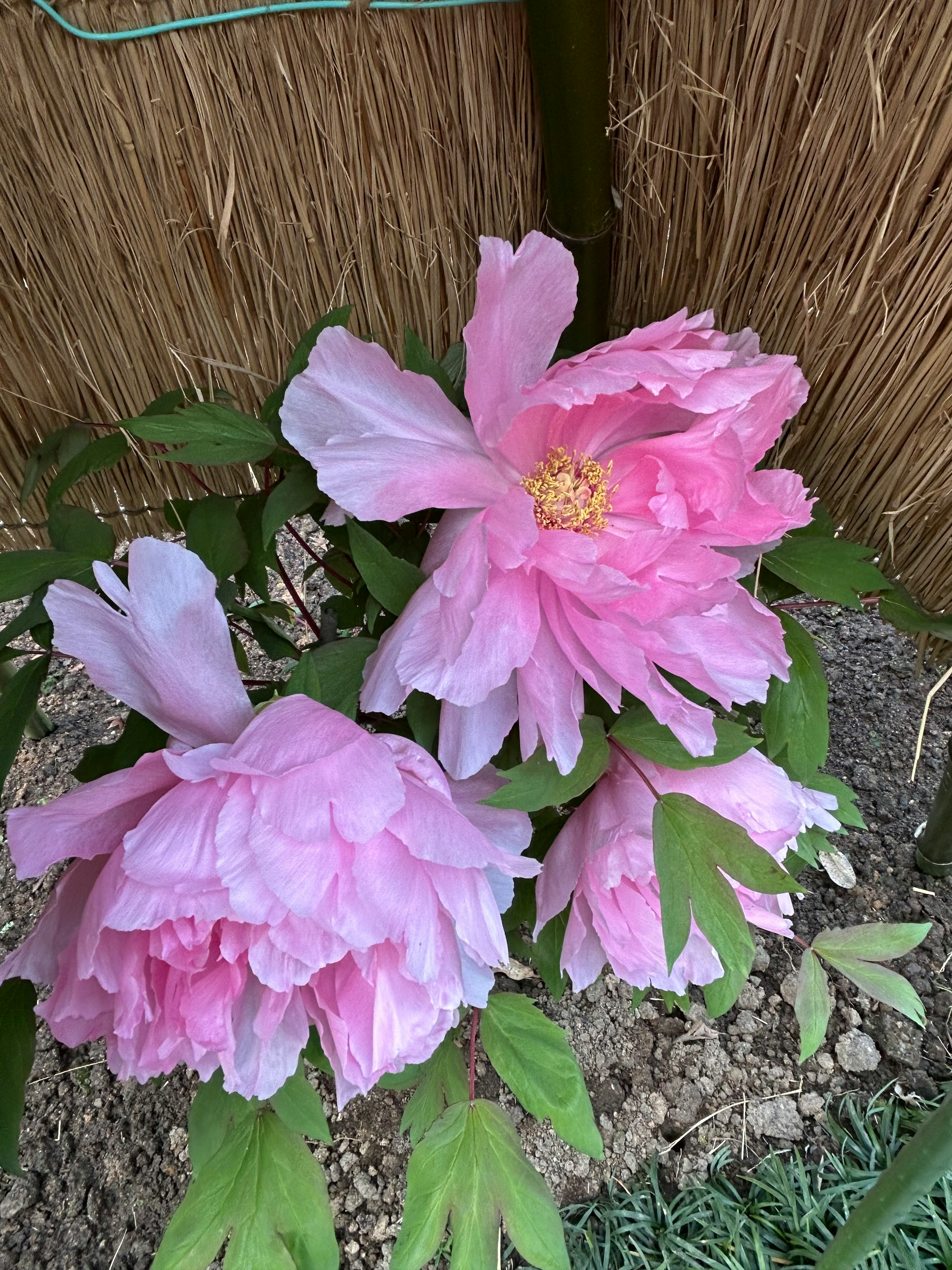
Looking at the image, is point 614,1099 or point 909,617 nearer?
point 909,617

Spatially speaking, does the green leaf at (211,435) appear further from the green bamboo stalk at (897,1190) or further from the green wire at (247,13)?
the green bamboo stalk at (897,1190)

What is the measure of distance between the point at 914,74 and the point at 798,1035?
900mm

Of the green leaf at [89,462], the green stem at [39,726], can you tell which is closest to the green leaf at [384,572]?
the green leaf at [89,462]

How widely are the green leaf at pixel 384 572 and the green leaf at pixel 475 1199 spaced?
344 millimetres

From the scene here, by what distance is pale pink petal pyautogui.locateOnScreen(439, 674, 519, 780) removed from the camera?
42 cm

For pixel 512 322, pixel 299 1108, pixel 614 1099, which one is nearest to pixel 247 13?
pixel 512 322

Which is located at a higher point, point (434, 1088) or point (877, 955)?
point (877, 955)

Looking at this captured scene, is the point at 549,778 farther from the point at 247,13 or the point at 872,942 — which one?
the point at 247,13

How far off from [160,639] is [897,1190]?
18.0 inches

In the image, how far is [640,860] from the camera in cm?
48

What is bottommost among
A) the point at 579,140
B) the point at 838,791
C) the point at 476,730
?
the point at 838,791

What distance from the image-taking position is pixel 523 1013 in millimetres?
561

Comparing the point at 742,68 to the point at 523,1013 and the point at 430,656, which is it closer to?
the point at 430,656

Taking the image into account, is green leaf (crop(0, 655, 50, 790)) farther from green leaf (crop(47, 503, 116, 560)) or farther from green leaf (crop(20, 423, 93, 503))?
green leaf (crop(20, 423, 93, 503))
